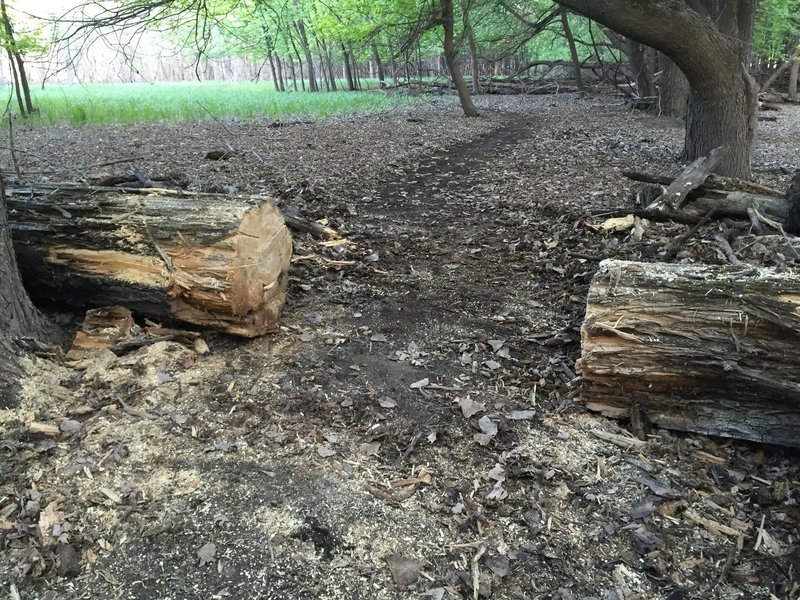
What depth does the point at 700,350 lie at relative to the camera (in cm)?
273

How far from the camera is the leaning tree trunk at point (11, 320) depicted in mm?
2760

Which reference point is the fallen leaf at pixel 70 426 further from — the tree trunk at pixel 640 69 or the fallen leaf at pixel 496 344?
the tree trunk at pixel 640 69

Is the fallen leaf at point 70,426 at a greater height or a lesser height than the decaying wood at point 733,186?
lesser

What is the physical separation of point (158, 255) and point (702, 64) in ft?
21.4

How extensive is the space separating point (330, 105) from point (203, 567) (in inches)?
733

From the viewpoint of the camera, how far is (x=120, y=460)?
2.50 meters

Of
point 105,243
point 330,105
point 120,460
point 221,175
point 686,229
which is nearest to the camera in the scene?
point 120,460

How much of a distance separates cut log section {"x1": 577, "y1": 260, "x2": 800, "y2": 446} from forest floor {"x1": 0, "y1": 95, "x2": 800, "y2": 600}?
15 centimetres

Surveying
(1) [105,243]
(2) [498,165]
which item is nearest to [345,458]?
(1) [105,243]

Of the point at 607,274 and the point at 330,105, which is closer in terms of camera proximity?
the point at 607,274

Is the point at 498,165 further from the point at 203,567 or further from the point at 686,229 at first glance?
the point at 203,567

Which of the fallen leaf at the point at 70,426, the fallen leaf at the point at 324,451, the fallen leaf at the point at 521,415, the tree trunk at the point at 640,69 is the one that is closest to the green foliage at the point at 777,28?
the tree trunk at the point at 640,69

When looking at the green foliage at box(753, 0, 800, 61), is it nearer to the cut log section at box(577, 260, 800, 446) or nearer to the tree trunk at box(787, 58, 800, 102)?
the tree trunk at box(787, 58, 800, 102)

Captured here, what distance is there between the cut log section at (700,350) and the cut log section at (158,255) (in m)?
2.02
